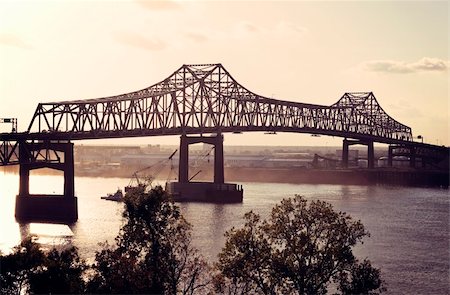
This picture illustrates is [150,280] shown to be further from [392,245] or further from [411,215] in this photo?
[411,215]

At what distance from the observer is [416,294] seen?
178 feet

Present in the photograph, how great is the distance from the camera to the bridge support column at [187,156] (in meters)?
147

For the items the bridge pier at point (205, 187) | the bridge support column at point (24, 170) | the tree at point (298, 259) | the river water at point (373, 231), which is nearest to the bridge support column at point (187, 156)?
the bridge pier at point (205, 187)

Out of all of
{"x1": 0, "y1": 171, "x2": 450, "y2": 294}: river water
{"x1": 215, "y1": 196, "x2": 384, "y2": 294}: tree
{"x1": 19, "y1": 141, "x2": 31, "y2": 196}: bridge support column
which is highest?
{"x1": 19, "y1": 141, "x2": 31, "y2": 196}: bridge support column

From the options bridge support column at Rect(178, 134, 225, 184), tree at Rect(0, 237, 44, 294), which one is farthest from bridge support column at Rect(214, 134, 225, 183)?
tree at Rect(0, 237, 44, 294)

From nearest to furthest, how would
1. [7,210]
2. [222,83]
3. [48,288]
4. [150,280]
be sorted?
[150,280]
[48,288]
[7,210]
[222,83]

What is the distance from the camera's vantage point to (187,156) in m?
146

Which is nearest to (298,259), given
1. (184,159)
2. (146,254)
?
(146,254)

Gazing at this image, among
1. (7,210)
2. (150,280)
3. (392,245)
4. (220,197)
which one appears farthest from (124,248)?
(220,197)

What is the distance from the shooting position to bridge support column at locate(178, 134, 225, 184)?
481 feet

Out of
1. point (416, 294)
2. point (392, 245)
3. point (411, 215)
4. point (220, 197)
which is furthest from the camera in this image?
point (220, 197)

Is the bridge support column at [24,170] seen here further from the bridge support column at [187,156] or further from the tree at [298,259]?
the tree at [298,259]

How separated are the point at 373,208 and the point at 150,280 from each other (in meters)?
88.8

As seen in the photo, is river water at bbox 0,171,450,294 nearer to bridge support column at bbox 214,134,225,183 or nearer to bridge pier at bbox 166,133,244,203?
bridge pier at bbox 166,133,244,203
